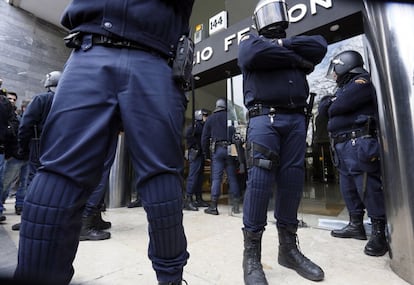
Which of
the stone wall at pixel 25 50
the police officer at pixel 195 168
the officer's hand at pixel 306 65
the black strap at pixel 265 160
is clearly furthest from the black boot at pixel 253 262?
the stone wall at pixel 25 50

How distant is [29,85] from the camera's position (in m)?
6.62

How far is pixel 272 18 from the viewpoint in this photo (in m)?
1.56

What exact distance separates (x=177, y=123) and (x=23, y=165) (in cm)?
380

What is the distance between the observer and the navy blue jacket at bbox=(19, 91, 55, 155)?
2438 millimetres

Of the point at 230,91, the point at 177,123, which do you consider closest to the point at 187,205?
the point at 230,91

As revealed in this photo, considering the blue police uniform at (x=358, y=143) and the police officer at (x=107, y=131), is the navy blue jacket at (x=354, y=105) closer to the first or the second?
the blue police uniform at (x=358, y=143)

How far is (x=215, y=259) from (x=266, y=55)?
127 centimetres

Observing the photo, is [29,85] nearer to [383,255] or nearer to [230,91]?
[230,91]

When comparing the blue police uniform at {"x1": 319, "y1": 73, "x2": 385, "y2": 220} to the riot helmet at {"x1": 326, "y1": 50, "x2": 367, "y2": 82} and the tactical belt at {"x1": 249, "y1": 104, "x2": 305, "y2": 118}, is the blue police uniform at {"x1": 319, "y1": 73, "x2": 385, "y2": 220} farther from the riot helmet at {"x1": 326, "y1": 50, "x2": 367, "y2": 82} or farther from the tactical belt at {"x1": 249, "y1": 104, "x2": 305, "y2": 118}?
the tactical belt at {"x1": 249, "y1": 104, "x2": 305, "y2": 118}

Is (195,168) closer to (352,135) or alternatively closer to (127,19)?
(352,135)

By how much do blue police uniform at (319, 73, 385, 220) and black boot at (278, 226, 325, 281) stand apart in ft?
2.72

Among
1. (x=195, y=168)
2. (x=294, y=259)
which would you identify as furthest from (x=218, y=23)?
(x=294, y=259)

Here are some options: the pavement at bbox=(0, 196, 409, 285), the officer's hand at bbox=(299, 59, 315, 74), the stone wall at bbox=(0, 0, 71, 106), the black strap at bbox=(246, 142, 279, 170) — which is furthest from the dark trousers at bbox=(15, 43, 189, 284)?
the stone wall at bbox=(0, 0, 71, 106)

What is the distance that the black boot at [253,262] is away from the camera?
1.20 metres
